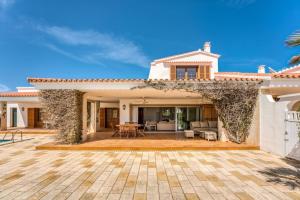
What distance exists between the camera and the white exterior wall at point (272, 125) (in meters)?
7.18

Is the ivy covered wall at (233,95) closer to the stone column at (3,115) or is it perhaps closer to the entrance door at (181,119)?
the entrance door at (181,119)

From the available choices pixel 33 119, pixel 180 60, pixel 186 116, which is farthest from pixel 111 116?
pixel 33 119

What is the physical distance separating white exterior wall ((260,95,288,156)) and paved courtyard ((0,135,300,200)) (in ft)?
1.66

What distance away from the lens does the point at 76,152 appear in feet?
27.0

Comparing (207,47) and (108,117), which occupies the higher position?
(207,47)

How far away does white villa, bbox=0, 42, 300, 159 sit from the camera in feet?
24.6

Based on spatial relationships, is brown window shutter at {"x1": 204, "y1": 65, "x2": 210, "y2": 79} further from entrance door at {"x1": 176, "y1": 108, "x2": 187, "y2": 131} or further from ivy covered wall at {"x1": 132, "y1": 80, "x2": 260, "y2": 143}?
ivy covered wall at {"x1": 132, "y1": 80, "x2": 260, "y2": 143}

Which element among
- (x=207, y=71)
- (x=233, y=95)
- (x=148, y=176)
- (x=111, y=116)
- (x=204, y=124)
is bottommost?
(x=148, y=176)

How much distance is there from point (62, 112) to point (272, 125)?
9740 mm

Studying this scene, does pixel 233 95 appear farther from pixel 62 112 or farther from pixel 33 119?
pixel 33 119

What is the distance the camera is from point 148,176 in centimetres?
521

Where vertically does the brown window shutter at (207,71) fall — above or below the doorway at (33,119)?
above

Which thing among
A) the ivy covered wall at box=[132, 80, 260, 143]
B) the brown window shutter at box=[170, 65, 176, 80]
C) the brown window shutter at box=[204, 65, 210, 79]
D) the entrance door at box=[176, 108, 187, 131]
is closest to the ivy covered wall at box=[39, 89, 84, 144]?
the ivy covered wall at box=[132, 80, 260, 143]

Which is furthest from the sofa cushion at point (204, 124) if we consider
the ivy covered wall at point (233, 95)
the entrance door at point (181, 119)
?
the ivy covered wall at point (233, 95)
